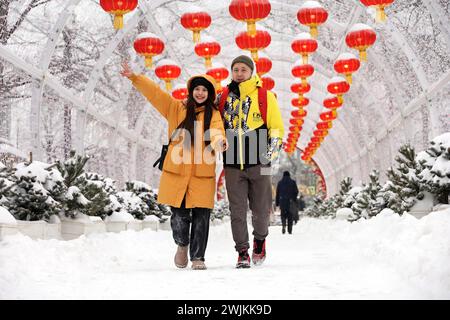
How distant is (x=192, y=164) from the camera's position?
17.3 ft

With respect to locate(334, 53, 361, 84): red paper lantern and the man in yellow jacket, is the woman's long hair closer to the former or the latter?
the man in yellow jacket

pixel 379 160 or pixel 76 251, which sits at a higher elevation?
pixel 379 160

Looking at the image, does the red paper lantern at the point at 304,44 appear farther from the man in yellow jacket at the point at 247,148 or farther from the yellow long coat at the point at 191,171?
the yellow long coat at the point at 191,171

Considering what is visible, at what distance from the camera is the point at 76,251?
5750 millimetres

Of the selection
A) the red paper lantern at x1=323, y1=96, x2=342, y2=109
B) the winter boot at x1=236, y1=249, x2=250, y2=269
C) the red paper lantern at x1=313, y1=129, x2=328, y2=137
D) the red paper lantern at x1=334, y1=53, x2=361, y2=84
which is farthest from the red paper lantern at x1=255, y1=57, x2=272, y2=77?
the winter boot at x1=236, y1=249, x2=250, y2=269

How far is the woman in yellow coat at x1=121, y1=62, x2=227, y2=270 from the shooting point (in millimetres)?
5215

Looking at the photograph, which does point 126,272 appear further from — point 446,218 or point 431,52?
point 431,52

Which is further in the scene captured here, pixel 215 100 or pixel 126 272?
pixel 215 100

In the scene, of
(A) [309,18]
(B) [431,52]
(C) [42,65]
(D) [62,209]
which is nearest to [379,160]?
(B) [431,52]

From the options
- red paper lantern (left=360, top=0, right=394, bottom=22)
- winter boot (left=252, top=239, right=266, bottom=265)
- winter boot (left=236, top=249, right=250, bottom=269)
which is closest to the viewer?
winter boot (left=236, top=249, right=250, bottom=269)

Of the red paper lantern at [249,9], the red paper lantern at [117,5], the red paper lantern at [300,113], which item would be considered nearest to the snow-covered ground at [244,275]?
the red paper lantern at [117,5]

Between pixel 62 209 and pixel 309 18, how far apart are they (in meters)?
6.48

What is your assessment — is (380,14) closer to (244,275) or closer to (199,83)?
(199,83)

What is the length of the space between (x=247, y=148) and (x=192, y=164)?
21.2 inches
